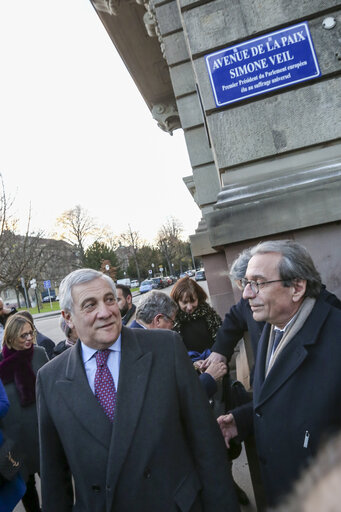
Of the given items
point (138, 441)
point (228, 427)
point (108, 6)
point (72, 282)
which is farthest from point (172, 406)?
point (108, 6)

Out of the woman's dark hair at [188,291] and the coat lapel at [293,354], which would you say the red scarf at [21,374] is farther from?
the coat lapel at [293,354]

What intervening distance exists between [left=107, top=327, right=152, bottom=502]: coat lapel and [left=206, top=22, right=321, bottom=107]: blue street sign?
3.13m

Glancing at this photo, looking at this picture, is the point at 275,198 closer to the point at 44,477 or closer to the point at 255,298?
the point at 255,298

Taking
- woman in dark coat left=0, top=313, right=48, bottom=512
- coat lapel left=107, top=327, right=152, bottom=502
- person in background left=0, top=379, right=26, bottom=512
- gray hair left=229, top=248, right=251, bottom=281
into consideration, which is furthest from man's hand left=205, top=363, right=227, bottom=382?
woman in dark coat left=0, top=313, right=48, bottom=512

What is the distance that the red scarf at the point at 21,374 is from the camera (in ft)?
11.5

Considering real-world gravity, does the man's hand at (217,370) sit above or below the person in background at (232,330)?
below

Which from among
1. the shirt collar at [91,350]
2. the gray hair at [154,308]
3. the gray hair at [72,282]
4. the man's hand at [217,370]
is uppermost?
the gray hair at [72,282]

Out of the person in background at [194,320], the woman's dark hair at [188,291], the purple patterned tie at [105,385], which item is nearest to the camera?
the purple patterned tie at [105,385]

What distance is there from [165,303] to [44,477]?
145 centimetres

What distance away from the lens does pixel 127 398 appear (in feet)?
5.56

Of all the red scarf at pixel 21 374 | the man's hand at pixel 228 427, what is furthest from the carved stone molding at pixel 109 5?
the man's hand at pixel 228 427

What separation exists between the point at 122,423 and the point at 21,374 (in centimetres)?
233

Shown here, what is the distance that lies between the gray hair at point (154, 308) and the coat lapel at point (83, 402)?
101 cm

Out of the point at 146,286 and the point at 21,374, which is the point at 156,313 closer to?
the point at 21,374
